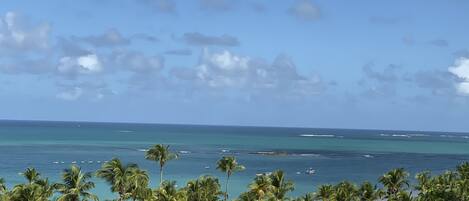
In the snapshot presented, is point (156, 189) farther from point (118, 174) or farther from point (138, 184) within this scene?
point (118, 174)

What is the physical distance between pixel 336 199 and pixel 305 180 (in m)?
86.3

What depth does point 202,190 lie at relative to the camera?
84.6 metres

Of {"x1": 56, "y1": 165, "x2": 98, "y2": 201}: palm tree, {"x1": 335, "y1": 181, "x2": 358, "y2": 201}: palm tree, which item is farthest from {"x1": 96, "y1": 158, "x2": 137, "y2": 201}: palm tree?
{"x1": 335, "y1": 181, "x2": 358, "y2": 201}: palm tree

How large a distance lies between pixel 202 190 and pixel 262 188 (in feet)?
29.4

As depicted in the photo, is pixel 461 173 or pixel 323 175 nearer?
pixel 461 173

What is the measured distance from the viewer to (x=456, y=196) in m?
82.8

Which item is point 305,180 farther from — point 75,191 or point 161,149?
point 75,191

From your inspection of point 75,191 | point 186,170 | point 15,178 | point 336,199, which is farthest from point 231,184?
point 75,191

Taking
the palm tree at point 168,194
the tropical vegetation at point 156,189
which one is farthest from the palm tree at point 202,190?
the palm tree at point 168,194

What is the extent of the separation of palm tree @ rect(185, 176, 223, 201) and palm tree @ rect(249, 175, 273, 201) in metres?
5.35

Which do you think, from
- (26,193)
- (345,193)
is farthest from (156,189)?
(345,193)

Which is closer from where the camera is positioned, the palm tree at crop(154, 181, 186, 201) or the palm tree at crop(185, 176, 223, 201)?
the palm tree at crop(154, 181, 186, 201)

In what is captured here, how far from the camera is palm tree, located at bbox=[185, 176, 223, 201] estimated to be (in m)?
83.2

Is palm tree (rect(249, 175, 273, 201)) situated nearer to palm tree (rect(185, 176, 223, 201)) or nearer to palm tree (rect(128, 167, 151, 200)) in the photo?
palm tree (rect(185, 176, 223, 201))
